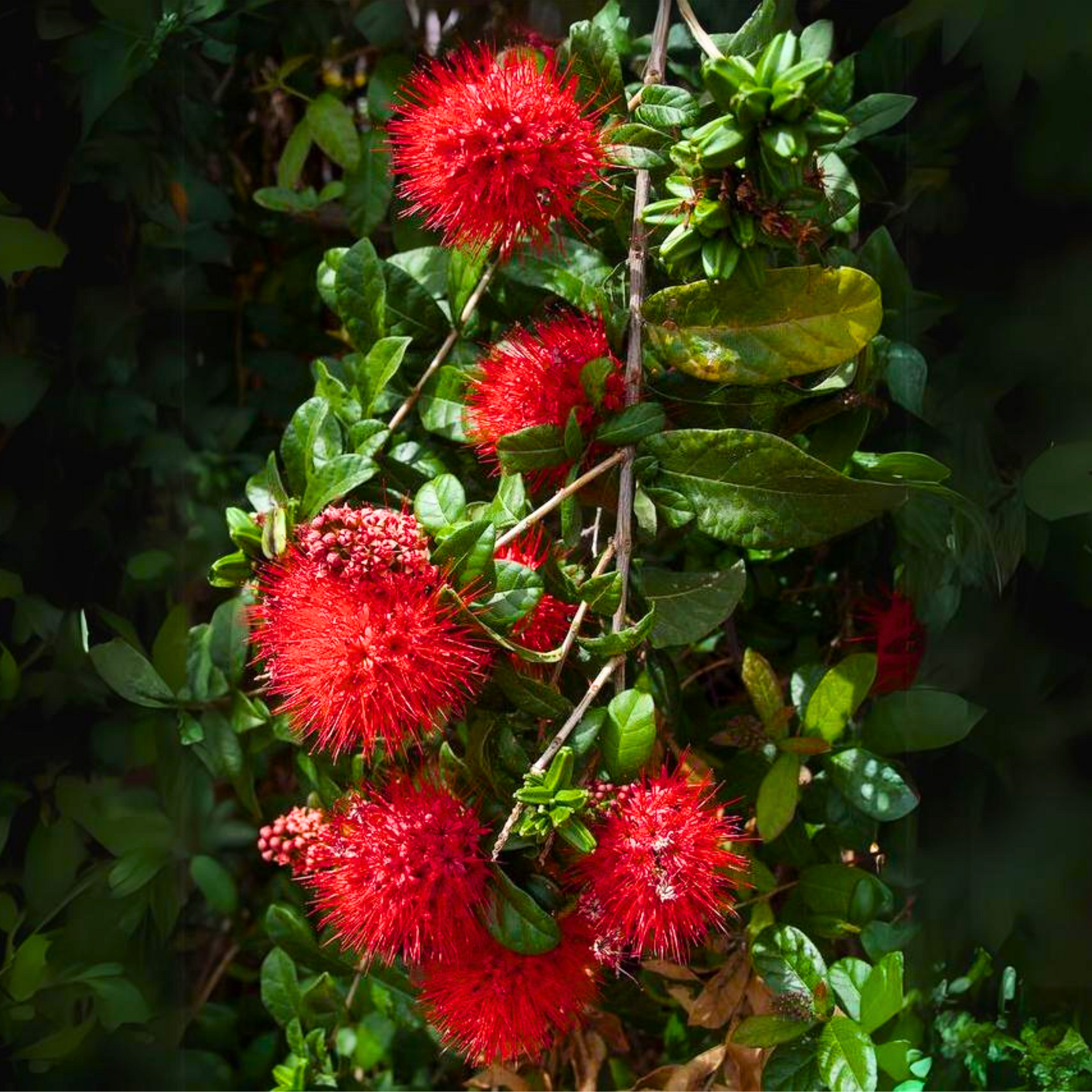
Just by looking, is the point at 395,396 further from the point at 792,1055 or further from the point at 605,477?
the point at 792,1055

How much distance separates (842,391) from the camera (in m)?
0.80

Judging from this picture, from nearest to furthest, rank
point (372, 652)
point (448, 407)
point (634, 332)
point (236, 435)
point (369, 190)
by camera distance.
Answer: point (372, 652) < point (634, 332) < point (448, 407) < point (369, 190) < point (236, 435)

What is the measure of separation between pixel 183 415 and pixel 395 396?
1.05ft

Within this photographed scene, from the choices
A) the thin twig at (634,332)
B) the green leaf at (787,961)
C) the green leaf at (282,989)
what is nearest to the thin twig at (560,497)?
the thin twig at (634,332)

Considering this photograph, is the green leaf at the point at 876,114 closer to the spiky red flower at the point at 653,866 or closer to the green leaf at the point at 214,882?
the spiky red flower at the point at 653,866

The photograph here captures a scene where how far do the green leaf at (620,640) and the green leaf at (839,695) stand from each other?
181mm

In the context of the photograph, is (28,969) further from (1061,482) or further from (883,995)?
(1061,482)

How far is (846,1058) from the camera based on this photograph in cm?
77

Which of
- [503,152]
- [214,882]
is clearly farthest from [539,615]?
[214,882]

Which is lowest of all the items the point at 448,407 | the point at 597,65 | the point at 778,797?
the point at 778,797

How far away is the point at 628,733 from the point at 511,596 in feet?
0.36

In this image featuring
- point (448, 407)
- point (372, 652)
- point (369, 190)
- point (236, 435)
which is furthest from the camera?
point (236, 435)

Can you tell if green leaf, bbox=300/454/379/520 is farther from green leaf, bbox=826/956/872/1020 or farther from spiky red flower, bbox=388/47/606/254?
green leaf, bbox=826/956/872/1020

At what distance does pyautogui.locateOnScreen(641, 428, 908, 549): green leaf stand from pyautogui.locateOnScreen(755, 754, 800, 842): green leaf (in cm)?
17
